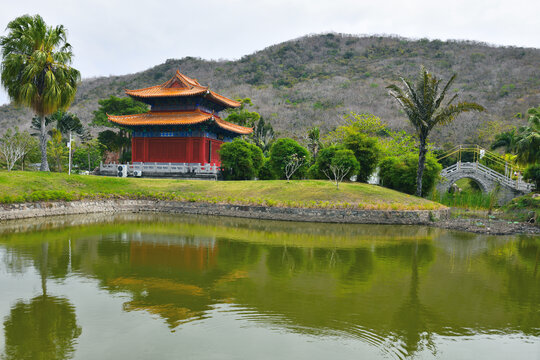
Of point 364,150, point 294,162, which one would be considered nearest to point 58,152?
point 294,162

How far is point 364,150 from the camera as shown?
29.6 m

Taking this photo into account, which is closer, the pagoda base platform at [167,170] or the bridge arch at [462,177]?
the pagoda base platform at [167,170]

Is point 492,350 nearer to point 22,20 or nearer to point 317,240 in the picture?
point 317,240

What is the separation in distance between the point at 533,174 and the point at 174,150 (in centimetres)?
3248

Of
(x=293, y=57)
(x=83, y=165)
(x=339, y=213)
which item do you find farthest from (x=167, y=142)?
(x=293, y=57)

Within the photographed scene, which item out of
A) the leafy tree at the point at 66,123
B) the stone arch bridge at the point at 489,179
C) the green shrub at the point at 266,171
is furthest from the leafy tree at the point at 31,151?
the stone arch bridge at the point at 489,179

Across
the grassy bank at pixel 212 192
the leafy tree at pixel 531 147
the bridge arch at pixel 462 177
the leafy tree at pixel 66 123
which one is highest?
the leafy tree at pixel 66 123

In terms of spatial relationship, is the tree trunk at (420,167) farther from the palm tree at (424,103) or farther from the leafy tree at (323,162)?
the leafy tree at (323,162)

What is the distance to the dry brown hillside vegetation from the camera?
76.4m

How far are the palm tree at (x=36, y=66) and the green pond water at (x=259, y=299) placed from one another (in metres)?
15.4

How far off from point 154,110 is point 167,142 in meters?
4.58

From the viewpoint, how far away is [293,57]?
12694 cm

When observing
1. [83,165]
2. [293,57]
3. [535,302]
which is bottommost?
[535,302]

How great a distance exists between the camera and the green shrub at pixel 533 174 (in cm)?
2975
